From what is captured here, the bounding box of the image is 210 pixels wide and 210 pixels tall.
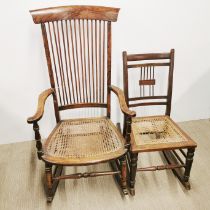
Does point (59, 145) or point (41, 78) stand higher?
point (41, 78)

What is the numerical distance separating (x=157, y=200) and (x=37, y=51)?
1.42 meters

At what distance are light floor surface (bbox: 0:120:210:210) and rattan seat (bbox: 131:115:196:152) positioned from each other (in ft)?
1.16

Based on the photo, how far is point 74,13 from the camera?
5.27 feet

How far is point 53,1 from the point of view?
182cm

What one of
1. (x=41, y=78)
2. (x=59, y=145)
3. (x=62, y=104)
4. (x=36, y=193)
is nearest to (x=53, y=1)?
(x=41, y=78)

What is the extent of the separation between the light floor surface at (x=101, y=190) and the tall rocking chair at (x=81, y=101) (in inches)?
3.7

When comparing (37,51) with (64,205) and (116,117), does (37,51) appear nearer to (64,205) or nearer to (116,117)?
(116,117)

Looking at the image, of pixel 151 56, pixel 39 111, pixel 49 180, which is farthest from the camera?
pixel 151 56

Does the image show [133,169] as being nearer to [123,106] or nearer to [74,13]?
[123,106]

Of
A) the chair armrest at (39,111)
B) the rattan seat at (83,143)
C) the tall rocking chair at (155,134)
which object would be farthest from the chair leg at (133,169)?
the chair armrest at (39,111)

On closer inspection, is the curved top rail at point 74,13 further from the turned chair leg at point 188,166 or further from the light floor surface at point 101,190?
the light floor surface at point 101,190

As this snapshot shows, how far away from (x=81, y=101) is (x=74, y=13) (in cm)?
62

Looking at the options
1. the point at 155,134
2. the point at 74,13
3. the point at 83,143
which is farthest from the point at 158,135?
the point at 74,13

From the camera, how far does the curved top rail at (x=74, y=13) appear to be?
1.56m
